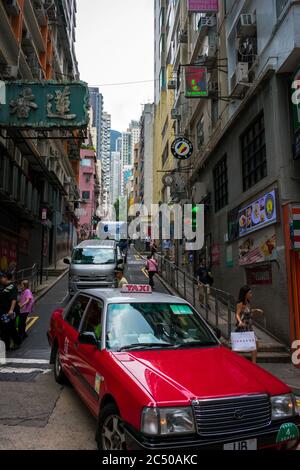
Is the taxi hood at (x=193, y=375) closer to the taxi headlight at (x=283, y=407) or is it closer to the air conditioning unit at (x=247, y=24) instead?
the taxi headlight at (x=283, y=407)

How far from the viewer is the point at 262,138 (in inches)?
484

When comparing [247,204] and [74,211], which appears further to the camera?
[74,211]

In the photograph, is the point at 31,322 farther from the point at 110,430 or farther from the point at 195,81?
the point at 195,81

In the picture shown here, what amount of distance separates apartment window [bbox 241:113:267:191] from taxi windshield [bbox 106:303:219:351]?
25.8ft

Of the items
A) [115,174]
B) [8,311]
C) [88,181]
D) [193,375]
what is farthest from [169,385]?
[115,174]

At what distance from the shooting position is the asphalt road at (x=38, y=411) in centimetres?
436

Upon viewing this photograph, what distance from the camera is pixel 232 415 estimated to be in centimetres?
339

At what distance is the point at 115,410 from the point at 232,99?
13.5 metres

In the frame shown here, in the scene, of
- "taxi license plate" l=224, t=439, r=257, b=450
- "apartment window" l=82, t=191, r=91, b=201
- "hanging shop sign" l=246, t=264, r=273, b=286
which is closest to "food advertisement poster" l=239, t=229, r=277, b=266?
"hanging shop sign" l=246, t=264, r=273, b=286

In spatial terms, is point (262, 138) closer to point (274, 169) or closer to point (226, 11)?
point (274, 169)

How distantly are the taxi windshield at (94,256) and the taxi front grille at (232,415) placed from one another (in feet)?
38.5

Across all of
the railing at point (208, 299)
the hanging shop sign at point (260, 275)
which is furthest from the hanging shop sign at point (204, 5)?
the hanging shop sign at point (260, 275)

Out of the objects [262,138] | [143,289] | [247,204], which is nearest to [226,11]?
[262,138]

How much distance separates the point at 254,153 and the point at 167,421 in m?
11.0
